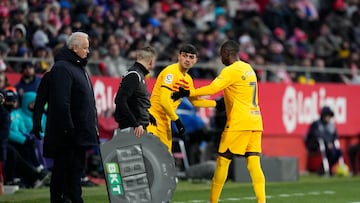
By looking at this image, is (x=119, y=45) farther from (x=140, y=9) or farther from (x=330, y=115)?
(x=330, y=115)

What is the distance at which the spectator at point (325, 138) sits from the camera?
25.7 metres

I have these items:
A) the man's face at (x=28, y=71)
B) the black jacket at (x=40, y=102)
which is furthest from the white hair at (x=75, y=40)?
the man's face at (x=28, y=71)

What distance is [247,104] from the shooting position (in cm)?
1464

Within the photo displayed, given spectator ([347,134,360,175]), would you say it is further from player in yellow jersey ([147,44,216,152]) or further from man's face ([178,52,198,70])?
man's face ([178,52,198,70])

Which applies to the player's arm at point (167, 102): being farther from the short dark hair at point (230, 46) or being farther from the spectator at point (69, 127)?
the spectator at point (69, 127)

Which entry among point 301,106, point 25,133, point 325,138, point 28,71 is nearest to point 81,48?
point 25,133

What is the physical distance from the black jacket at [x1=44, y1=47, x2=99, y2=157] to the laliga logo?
43.2ft

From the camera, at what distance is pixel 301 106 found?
26.3 metres

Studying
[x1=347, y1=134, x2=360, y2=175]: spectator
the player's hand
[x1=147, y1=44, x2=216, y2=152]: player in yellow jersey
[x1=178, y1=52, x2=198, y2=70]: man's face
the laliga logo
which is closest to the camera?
the player's hand

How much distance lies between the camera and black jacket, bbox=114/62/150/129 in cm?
1348

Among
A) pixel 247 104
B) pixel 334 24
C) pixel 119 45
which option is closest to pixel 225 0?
pixel 334 24

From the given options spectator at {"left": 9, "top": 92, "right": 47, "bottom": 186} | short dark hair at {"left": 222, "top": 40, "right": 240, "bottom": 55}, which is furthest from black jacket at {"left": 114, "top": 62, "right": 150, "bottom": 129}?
spectator at {"left": 9, "top": 92, "right": 47, "bottom": 186}

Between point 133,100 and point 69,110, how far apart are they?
1102 millimetres

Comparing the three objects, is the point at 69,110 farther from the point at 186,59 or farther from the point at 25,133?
the point at 25,133
